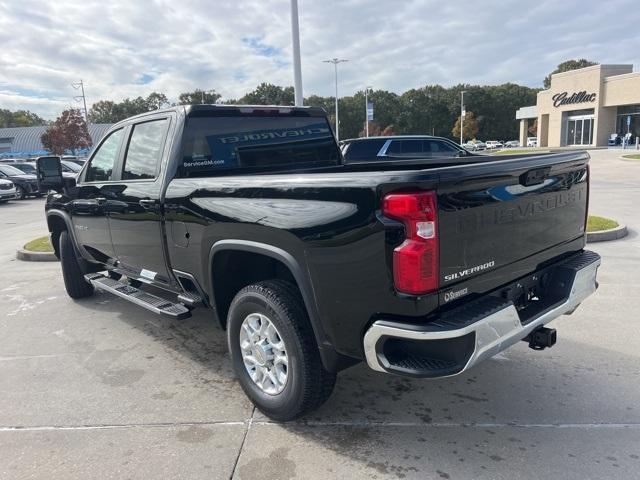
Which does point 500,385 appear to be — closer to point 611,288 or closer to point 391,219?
point 391,219

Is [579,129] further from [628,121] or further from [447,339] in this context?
[447,339]

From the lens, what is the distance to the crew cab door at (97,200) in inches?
190

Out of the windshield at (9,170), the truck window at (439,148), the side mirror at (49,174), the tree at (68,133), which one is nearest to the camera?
the side mirror at (49,174)

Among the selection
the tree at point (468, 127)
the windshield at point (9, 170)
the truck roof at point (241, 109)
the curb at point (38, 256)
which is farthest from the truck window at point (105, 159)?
the tree at point (468, 127)

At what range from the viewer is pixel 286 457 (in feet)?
9.64

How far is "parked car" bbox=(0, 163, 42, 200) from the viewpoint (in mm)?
21109


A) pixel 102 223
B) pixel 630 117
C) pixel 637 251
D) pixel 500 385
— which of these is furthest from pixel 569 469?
pixel 630 117

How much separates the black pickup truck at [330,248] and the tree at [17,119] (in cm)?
13453

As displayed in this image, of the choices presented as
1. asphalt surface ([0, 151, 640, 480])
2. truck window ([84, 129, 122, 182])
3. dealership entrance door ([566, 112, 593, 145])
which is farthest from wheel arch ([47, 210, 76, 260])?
dealership entrance door ([566, 112, 593, 145])

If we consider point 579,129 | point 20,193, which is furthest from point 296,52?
point 579,129

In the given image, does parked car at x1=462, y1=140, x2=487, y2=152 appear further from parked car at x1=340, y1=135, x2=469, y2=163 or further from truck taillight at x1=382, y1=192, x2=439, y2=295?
truck taillight at x1=382, y1=192, x2=439, y2=295

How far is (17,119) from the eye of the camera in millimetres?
120750

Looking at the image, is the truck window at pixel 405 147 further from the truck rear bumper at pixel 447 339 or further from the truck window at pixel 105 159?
the truck rear bumper at pixel 447 339

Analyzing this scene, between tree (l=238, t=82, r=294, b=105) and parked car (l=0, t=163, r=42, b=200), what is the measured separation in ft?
203
